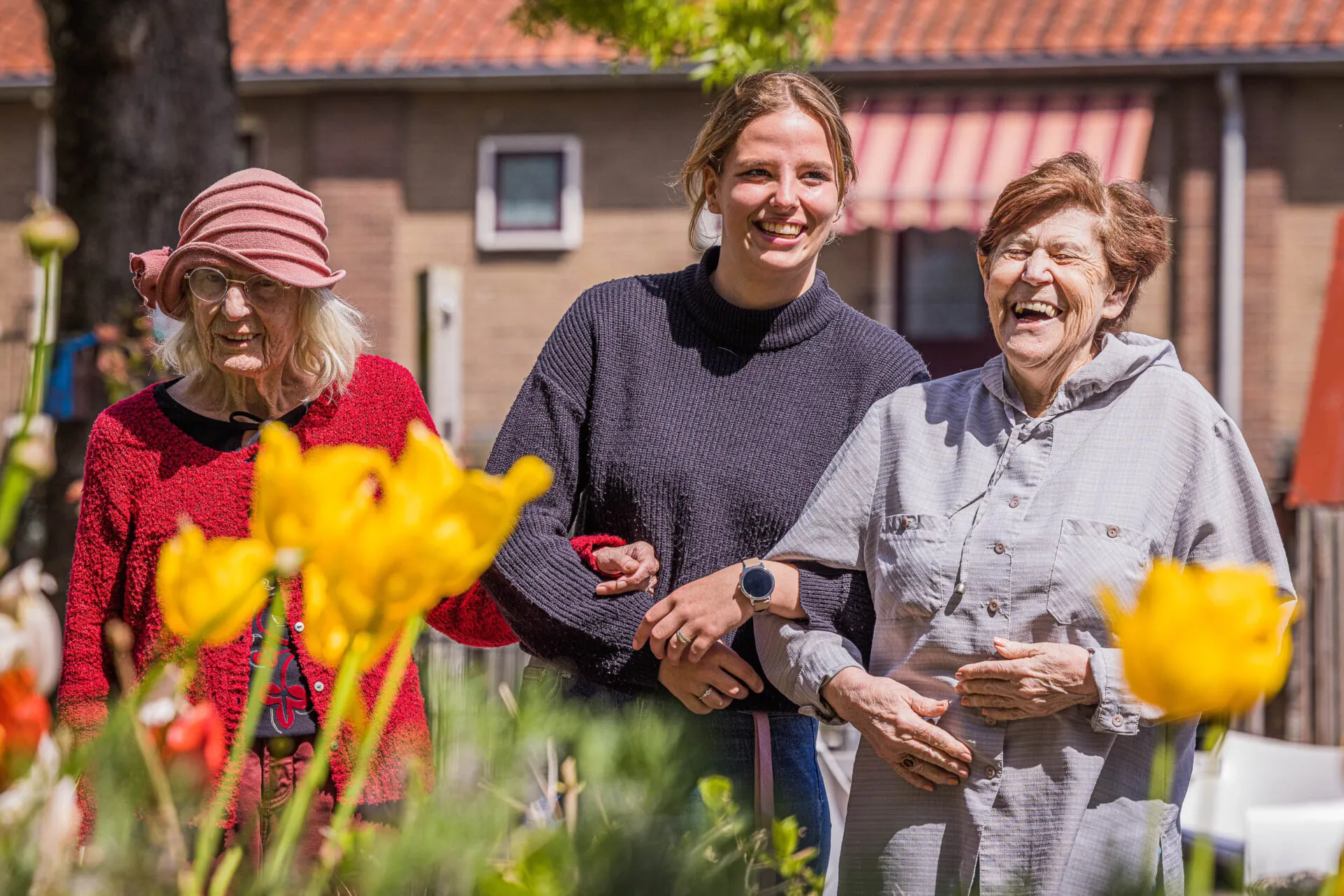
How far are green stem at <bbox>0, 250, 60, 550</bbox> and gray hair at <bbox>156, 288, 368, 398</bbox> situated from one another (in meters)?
1.75

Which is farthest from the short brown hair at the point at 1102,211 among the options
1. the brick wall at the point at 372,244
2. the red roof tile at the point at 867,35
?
the brick wall at the point at 372,244

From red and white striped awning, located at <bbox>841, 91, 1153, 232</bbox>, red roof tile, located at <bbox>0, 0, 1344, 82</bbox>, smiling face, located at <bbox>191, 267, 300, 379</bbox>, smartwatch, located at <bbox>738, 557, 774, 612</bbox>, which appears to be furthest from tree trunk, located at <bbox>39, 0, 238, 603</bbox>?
red and white striped awning, located at <bbox>841, 91, 1153, 232</bbox>

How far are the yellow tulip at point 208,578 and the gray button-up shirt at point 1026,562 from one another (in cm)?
141

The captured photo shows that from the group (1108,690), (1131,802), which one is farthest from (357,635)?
(1131,802)

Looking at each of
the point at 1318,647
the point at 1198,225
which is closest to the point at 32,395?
the point at 1318,647

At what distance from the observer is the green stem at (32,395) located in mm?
667

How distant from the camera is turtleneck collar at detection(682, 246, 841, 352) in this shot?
101 inches

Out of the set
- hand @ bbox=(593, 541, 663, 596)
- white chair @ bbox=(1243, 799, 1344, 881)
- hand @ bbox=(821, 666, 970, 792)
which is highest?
hand @ bbox=(593, 541, 663, 596)

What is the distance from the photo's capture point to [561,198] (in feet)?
45.5

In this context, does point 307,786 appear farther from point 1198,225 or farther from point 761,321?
point 1198,225

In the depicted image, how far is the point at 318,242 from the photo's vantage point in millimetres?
2445

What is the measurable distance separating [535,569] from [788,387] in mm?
516

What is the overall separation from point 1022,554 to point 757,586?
1.24 feet

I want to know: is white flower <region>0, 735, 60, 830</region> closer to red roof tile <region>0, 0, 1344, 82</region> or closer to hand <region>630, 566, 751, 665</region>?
hand <region>630, 566, 751, 665</region>
